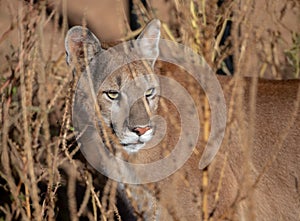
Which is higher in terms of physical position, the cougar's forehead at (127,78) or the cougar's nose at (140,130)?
the cougar's forehead at (127,78)

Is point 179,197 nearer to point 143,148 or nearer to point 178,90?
point 143,148

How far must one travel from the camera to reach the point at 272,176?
12.1ft

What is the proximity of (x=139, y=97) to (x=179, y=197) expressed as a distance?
58 centimetres

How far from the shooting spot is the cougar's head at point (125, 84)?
141 inches

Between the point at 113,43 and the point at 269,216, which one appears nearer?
the point at 269,216

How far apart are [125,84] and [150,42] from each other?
1.04 feet

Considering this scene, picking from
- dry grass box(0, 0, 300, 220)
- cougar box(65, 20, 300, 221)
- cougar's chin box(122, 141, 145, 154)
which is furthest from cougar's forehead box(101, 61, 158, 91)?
cougar's chin box(122, 141, 145, 154)

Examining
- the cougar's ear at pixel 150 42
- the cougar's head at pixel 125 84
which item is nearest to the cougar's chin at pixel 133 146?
the cougar's head at pixel 125 84

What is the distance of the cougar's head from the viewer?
3.59 m

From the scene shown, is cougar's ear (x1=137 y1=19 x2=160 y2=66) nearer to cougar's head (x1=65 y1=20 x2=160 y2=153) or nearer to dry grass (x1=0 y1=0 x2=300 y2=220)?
cougar's head (x1=65 y1=20 x2=160 y2=153)

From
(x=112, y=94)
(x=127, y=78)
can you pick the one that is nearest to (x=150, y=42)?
(x=127, y=78)

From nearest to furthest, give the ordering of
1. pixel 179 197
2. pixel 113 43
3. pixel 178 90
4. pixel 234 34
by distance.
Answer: pixel 234 34 < pixel 179 197 < pixel 178 90 < pixel 113 43

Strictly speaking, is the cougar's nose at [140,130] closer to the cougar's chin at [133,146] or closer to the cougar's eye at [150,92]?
the cougar's chin at [133,146]

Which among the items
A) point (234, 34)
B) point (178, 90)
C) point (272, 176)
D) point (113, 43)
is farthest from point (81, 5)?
point (234, 34)
